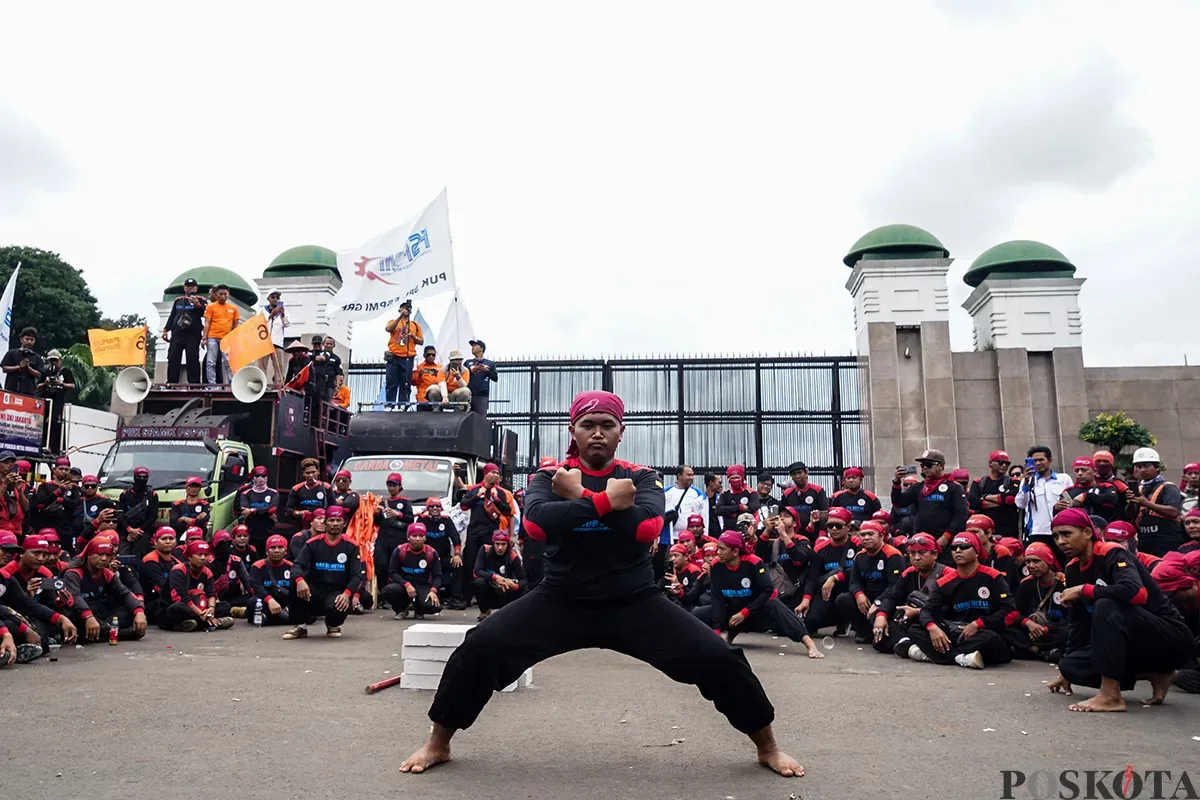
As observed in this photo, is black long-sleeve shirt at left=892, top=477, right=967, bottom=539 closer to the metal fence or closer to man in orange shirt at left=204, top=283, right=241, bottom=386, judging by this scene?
the metal fence

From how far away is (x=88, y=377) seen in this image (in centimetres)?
3042

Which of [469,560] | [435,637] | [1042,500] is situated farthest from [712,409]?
[435,637]

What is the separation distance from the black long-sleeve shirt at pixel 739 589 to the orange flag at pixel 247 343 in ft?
33.1

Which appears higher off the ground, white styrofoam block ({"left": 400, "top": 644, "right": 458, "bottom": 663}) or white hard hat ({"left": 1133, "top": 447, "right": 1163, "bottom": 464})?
white hard hat ({"left": 1133, "top": 447, "right": 1163, "bottom": 464})

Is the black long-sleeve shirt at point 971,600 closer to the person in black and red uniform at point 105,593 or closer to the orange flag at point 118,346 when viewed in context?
the person in black and red uniform at point 105,593

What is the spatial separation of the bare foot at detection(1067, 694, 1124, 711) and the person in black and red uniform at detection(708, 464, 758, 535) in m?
6.77

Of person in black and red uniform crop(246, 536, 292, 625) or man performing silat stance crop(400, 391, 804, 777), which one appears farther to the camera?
person in black and red uniform crop(246, 536, 292, 625)

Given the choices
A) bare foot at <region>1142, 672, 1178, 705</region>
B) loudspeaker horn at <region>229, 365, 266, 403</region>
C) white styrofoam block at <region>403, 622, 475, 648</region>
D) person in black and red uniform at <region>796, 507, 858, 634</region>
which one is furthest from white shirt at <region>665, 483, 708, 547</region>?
bare foot at <region>1142, 672, 1178, 705</region>

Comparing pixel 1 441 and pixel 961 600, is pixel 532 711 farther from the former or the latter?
pixel 1 441

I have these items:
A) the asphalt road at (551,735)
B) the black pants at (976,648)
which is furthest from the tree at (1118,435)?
the asphalt road at (551,735)

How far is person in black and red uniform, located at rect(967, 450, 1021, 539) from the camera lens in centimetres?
1085

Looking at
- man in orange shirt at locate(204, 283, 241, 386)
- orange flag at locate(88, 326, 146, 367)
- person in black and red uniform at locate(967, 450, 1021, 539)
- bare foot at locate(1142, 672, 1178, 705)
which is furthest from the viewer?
man in orange shirt at locate(204, 283, 241, 386)

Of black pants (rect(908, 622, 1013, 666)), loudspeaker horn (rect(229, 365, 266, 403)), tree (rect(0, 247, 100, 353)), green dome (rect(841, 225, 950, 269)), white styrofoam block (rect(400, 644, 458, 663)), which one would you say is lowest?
black pants (rect(908, 622, 1013, 666))

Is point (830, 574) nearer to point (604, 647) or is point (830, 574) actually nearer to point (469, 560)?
point (469, 560)
